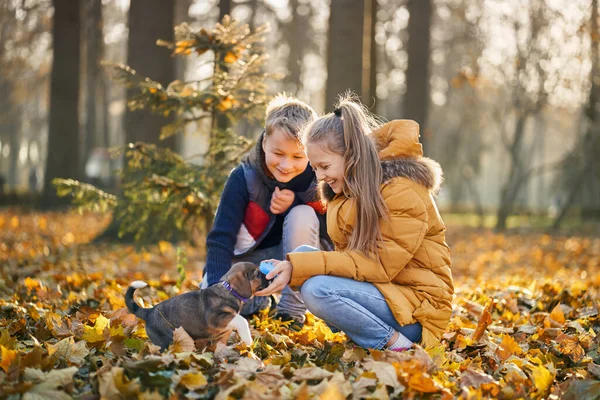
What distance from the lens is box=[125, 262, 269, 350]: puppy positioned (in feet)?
10.5

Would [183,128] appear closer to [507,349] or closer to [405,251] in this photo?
[405,251]

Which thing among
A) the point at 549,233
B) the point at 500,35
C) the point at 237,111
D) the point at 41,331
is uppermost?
the point at 500,35

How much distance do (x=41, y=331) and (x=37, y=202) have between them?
13.8 metres

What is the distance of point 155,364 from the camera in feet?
8.95

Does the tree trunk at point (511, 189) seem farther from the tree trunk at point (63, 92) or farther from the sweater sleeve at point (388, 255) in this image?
the sweater sleeve at point (388, 255)

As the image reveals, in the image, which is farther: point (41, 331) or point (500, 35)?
point (500, 35)

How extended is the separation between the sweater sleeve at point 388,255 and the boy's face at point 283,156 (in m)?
0.82

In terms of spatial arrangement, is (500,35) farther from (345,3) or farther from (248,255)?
(248,255)

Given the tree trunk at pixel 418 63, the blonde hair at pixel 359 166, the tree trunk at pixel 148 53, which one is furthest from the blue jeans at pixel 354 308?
the tree trunk at pixel 418 63

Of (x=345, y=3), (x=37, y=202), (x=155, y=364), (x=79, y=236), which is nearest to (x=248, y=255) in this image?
(x=155, y=364)

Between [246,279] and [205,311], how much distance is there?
0.27 meters

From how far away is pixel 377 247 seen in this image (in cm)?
329

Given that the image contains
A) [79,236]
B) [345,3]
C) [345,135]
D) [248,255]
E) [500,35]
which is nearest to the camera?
[345,135]

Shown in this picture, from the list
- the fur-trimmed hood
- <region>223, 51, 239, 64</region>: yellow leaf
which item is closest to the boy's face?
the fur-trimmed hood
